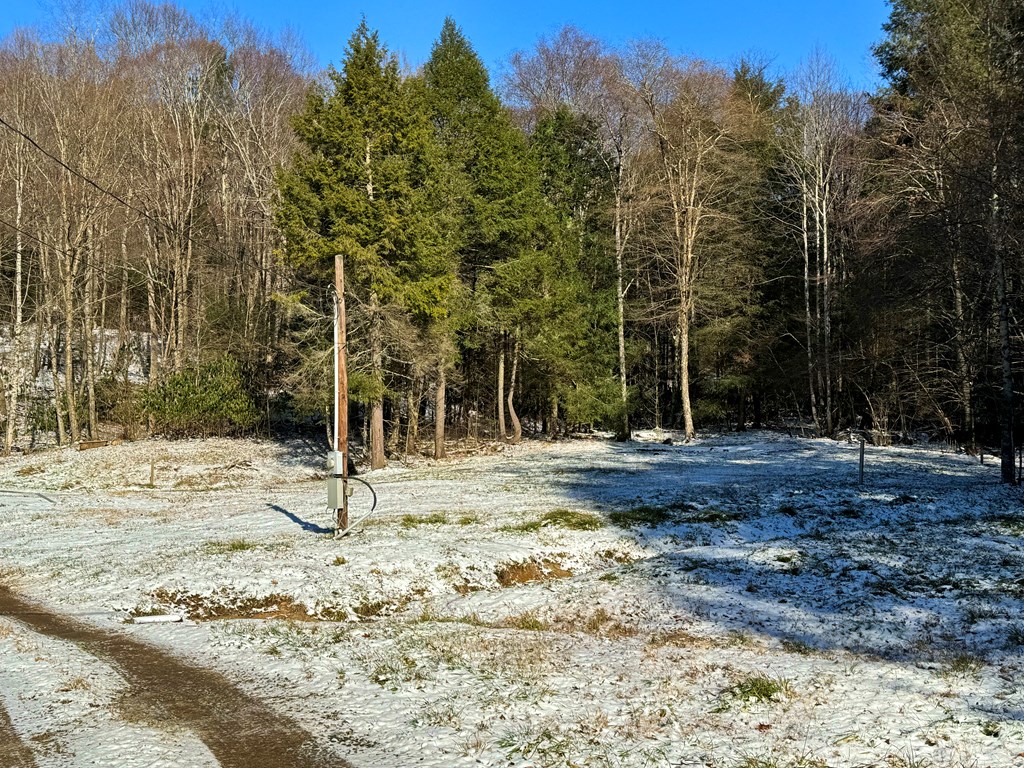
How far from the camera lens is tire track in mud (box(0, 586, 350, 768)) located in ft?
17.6

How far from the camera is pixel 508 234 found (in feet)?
96.0

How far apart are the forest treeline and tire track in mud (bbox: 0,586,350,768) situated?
579 inches

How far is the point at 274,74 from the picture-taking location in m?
Result: 42.8

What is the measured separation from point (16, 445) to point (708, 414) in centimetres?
3312

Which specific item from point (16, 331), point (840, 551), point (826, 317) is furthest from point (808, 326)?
point (16, 331)

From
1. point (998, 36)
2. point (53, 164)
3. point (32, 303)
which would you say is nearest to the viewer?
point (998, 36)

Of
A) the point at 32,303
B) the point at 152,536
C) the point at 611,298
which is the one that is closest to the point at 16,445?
the point at 32,303

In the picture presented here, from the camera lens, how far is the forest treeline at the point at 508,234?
2222cm

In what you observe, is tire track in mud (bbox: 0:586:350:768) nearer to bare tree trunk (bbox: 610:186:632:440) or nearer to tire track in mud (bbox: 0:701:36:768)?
tire track in mud (bbox: 0:701:36:768)

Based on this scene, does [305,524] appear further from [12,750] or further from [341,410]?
[12,750]

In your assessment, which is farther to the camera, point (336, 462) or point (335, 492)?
point (335, 492)

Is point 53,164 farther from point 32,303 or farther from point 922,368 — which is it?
point 922,368

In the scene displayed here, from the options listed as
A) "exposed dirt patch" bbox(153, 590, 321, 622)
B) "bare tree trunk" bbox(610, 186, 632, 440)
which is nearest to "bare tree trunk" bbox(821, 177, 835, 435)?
"bare tree trunk" bbox(610, 186, 632, 440)

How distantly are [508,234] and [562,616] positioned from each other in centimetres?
2152
